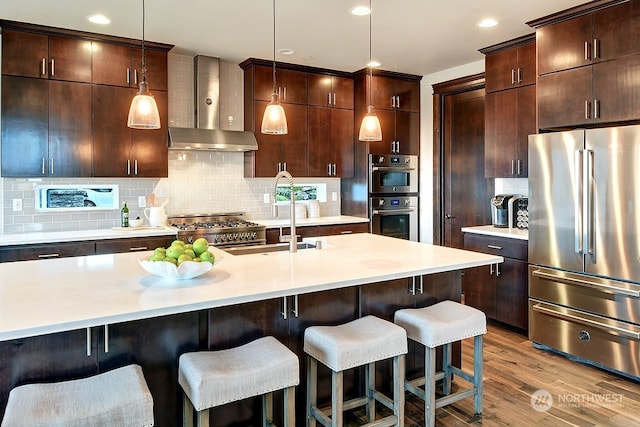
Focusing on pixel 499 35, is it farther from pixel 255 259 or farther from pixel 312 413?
pixel 312 413

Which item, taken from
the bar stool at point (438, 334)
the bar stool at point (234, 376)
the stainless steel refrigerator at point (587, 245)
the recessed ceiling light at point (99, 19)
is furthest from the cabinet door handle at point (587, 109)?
the recessed ceiling light at point (99, 19)

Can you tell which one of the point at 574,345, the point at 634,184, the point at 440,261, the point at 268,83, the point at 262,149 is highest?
the point at 268,83

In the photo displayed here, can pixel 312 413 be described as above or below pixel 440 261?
below

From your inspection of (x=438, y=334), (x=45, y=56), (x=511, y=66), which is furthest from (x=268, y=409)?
(x=511, y=66)

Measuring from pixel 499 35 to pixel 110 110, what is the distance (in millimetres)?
3619

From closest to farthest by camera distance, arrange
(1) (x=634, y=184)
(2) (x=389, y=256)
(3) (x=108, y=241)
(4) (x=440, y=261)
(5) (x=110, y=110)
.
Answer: (4) (x=440, y=261) < (2) (x=389, y=256) < (1) (x=634, y=184) < (3) (x=108, y=241) < (5) (x=110, y=110)

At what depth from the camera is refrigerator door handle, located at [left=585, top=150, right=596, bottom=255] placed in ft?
10.6

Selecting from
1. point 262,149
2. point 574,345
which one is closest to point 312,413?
point 574,345

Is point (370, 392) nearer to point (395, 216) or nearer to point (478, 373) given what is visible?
point (478, 373)

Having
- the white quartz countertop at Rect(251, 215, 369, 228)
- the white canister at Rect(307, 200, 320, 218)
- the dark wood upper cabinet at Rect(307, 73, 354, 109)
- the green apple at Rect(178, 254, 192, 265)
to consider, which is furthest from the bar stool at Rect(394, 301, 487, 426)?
the dark wood upper cabinet at Rect(307, 73, 354, 109)

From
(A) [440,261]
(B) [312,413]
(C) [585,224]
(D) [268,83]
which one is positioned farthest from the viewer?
(D) [268,83]

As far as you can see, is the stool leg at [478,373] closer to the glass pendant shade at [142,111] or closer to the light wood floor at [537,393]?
the light wood floor at [537,393]

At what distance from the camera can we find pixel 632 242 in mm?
3043

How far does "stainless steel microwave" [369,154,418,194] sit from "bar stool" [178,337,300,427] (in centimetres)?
367
